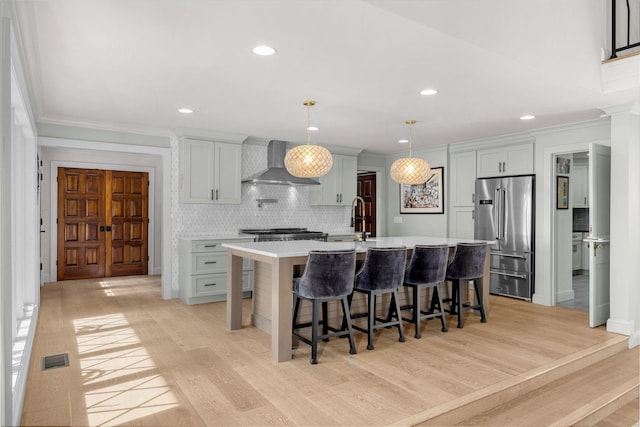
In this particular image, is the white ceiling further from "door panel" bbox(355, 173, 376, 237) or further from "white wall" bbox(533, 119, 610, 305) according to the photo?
"door panel" bbox(355, 173, 376, 237)

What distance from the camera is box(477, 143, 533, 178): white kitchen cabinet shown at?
5.70m

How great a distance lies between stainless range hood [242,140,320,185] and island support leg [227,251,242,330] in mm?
1952

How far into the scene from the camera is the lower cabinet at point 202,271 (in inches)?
213

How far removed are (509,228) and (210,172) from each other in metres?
4.18

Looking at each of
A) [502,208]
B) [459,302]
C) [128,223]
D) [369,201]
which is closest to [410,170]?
[459,302]

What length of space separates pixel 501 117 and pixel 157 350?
4324mm

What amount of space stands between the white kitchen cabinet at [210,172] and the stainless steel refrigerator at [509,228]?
3.57 meters

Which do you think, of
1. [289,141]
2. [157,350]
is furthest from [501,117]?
[157,350]

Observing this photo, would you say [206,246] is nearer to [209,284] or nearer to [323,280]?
[209,284]

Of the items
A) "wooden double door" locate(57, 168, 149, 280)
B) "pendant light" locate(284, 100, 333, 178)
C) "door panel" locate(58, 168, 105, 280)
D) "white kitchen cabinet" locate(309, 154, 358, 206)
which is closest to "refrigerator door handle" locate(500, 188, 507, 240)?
"white kitchen cabinet" locate(309, 154, 358, 206)

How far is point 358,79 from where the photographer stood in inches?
136

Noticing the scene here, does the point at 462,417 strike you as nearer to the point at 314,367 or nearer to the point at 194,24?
the point at 314,367

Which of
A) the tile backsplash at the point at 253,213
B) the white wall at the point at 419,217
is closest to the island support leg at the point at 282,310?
the tile backsplash at the point at 253,213

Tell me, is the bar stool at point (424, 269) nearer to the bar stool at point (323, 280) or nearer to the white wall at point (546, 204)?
the bar stool at point (323, 280)
